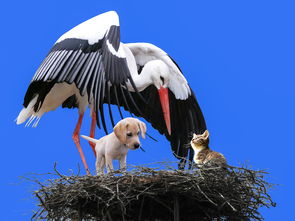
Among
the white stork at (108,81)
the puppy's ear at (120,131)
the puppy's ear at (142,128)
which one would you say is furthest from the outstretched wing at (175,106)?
the puppy's ear at (120,131)

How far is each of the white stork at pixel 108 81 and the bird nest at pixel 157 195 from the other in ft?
1.60

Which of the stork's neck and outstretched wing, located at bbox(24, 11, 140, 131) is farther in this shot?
the stork's neck

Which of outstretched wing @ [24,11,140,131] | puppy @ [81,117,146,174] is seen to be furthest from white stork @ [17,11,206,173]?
puppy @ [81,117,146,174]

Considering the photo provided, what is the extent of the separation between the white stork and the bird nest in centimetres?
49

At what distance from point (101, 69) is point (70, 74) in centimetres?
33

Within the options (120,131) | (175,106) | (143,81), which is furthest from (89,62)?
(175,106)

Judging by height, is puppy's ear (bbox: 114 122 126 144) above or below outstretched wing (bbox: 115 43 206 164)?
below

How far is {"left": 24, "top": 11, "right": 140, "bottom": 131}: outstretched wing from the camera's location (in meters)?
8.60

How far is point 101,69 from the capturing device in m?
8.67

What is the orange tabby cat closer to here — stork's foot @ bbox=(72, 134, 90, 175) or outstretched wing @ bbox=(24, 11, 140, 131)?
outstretched wing @ bbox=(24, 11, 140, 131)

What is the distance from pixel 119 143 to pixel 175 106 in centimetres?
212

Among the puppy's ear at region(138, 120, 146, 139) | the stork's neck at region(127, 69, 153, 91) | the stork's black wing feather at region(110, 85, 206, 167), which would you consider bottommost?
the puppy's ear at region(138, 120, 146, 139)

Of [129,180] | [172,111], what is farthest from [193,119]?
[129,180]

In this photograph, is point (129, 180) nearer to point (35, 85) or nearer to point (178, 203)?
point (178, 203)
